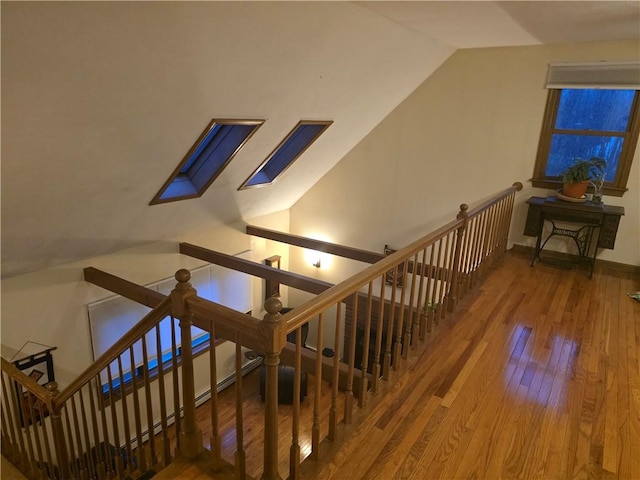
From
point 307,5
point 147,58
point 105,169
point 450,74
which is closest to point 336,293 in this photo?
point 147,58

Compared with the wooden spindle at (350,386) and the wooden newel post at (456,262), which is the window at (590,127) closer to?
the wooden newel post at (456,262)

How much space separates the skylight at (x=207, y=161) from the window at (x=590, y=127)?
3371 mm

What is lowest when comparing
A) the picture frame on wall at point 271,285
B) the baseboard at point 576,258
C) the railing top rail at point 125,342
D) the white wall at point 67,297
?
the picture frame on wall at point 271,285

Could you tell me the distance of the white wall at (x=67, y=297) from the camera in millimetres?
3795

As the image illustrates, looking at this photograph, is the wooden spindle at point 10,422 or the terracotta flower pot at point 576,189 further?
the terracotta flower pot at point 576,189

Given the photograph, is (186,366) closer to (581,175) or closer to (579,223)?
(581,175)

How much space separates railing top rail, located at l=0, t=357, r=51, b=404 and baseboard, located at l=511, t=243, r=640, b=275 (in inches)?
199

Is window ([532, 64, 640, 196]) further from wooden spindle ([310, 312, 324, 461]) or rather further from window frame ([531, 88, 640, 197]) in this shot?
wooden spindle ([310, 312, 324, 461])

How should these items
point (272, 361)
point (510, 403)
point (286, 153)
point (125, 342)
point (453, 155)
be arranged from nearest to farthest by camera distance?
point (272, 361) < point (125, 342) < point (510, 403) < point (286, 153) < point (453, 155)

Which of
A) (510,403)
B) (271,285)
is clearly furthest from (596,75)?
(271,285)

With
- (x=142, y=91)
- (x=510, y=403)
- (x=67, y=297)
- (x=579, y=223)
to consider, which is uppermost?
(x=142, y=91)

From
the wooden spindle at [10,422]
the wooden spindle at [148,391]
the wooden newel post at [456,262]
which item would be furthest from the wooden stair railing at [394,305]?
the wooden spindle at [10,422]

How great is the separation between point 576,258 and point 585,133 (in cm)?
145

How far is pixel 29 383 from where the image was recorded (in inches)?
107
